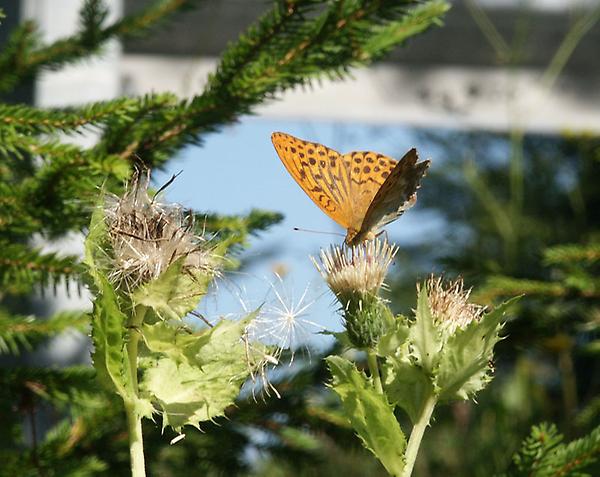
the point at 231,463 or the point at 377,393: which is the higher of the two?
the point at 377,393

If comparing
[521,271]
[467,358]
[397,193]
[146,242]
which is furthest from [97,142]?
[521,271]

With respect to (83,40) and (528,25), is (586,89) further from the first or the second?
(83,40)

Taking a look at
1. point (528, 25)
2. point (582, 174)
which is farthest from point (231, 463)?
point (582, 174)

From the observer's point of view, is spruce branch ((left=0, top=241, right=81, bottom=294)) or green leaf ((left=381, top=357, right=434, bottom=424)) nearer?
green leaf ((left=381, top=357, right=434, bottom=424))

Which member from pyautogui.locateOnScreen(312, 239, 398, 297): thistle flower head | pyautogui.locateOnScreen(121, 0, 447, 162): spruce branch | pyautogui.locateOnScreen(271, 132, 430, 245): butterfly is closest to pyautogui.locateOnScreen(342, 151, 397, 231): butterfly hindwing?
pyautogui.locateOnScreen(271, 132, 430, 245): butterfly

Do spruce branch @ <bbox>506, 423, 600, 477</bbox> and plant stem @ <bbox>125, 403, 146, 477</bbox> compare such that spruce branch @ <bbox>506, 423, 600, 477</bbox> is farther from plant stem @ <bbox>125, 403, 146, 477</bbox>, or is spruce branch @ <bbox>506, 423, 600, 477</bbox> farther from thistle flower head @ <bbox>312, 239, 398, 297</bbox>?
plant stem @ <bbox>125, 403, 146, 477</bbox>

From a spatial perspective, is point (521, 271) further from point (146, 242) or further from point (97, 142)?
point (146, 242)
